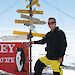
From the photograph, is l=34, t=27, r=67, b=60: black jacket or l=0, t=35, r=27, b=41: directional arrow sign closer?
l=34, t=27, r=67, b=60: black jacket

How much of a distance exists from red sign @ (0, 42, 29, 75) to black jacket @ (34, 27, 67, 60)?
1.66 metres

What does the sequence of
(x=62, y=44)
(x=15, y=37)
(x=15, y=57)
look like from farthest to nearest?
1. (x=15, y=57)
2. (x=15, y=37)
3. (x=62, y=44)

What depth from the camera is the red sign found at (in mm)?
4832

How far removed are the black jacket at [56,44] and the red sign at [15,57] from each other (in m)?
1.66

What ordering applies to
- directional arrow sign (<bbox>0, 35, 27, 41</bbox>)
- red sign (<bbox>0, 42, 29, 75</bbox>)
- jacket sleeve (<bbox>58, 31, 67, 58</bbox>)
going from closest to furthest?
jacket sleeve (<bbox>58, 31, 67, 58</bbox>)
directional arrow sign (<bbox>0, 35, 27, 41</bbox>)
red sign (<bbox>0, 42, 29, 75</bbox>)

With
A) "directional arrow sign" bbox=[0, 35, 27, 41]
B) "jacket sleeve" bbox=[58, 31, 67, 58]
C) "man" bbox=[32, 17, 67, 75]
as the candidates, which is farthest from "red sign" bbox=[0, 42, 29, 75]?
→ "jacket sleeve" bbox=[58, 31, 67, 58]

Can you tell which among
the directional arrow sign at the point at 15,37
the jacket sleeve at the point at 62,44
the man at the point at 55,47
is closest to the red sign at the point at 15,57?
the directional arrow sign at the point at 15,37

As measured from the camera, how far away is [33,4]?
5.08 meters

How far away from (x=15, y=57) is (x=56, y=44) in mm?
2291

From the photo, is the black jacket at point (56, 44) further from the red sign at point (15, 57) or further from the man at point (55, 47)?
the red sign at point (15, 57)

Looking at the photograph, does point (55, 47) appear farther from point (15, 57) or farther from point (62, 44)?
point (15, 57)

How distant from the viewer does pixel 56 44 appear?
A: 124 inches

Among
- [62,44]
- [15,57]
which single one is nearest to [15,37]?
[15,57]

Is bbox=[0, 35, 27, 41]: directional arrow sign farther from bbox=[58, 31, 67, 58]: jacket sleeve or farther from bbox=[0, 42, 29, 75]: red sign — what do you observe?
bbox=[58, 31, 67, 58]: jacket sleeve
